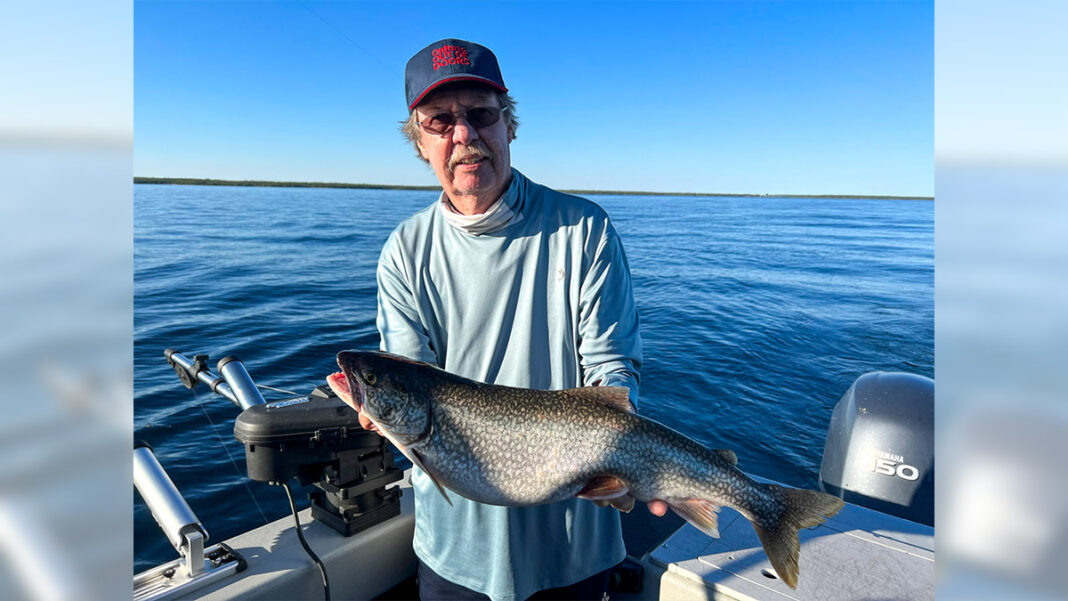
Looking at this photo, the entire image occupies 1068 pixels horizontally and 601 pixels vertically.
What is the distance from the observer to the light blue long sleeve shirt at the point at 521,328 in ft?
8.79

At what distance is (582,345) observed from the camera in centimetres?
271

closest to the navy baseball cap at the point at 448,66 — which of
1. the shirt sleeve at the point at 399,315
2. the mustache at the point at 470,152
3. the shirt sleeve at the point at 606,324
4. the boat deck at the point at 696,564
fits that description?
the mustache at the point at 470,152

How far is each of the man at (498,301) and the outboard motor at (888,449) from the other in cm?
285

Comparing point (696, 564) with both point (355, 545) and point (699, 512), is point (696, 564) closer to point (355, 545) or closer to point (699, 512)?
point (699, 512)

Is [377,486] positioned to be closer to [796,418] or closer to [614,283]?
[614,283]

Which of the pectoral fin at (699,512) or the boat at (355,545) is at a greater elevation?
the pectoral fin at (699,512)

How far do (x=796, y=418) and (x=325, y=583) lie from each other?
30.1ft

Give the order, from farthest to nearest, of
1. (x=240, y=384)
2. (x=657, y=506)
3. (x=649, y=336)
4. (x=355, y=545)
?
(x=649, y=336) < (x=240, y=384) < (x=355, y=545) < (x=657, y=506)

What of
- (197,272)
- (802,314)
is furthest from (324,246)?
(802,314)

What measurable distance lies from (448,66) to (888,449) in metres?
4.31

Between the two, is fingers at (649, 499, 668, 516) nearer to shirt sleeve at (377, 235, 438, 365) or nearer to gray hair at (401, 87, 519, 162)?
shirt sleeve at (377, 235, 438, 365)

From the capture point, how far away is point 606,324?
2.66 m

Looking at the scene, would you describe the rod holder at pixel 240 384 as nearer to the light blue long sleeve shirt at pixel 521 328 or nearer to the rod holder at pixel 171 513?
the rod holder at pixel 171 513

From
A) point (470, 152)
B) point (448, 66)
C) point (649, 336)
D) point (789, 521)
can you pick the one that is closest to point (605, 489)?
point (789, 521)
